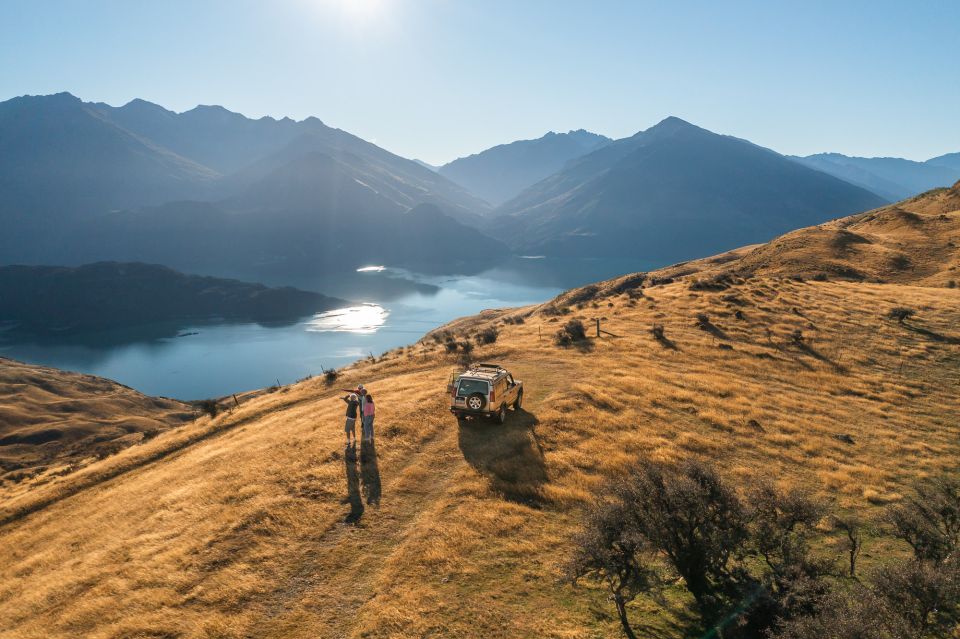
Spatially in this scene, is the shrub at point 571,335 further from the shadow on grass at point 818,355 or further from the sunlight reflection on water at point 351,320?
the sunlight reflection on water at point 351,320

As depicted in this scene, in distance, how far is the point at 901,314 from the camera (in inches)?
1503

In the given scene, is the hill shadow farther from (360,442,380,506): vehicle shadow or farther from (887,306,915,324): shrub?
(360,442,380,506): vehicle shadow

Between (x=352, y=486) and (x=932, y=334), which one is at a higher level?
(x=932, y=334)

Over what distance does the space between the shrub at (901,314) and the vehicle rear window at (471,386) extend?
3942cm

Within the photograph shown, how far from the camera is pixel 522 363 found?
33.3 metres

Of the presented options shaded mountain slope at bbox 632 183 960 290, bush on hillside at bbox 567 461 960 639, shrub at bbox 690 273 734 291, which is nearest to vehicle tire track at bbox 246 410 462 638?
bush on hillside at bbox 567 461 960 639

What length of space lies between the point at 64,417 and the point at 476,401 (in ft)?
277

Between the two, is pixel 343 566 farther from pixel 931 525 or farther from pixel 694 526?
pixel 931 525

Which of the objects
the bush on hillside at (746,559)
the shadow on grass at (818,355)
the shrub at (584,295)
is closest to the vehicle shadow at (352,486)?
the bush on hillside at (746,559)

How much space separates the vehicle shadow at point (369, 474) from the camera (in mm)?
16658

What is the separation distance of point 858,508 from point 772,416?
7829 mm

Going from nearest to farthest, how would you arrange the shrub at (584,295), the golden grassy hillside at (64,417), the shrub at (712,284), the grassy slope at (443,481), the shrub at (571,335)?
1. the grassy slope at (443,481)
2. the shrub at (571,335)
3. the shrub at (712,284)
4. the golden grassy hillside at (64,417)
5. the shrub at (584,295)

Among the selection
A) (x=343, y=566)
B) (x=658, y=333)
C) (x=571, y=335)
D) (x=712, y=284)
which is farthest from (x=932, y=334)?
(x=343, y=566)

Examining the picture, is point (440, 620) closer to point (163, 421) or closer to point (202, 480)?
point (202, 480)
